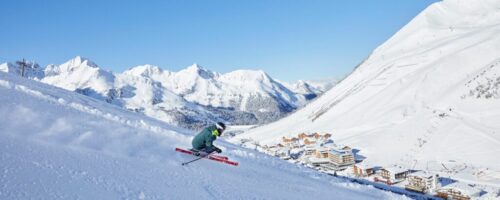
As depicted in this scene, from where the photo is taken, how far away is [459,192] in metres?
63.0

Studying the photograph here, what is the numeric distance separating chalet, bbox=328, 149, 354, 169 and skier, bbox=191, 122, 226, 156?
274 ft

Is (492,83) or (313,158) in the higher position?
(492,83)

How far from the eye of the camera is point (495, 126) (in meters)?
103

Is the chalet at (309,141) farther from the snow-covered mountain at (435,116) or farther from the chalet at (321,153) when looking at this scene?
the chalet at (321,153)

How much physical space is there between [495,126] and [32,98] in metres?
112

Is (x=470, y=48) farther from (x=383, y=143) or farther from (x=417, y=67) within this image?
(x=383, y=143)

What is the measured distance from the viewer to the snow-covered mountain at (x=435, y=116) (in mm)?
92312

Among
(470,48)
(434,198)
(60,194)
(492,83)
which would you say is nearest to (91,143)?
(60,194)

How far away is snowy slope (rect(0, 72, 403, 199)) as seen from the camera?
13188 mm

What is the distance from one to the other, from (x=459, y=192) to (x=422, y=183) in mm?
7449

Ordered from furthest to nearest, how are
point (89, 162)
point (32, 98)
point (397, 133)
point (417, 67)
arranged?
1. point (417, 67)
2. point (397, 133)
3. point (32, 98)
4. point (89, 162)

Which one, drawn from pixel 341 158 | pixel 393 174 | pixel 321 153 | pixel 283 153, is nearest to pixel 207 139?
pixel 393 174

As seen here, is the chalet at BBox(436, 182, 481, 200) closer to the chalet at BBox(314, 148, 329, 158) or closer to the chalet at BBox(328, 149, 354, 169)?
the chalet at BBox(328, 149, 354, 169)

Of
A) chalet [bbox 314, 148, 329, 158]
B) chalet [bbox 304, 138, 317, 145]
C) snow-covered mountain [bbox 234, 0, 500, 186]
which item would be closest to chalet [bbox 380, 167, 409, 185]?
snow-covered mountain [bbox 234, 0, 500, 186]
